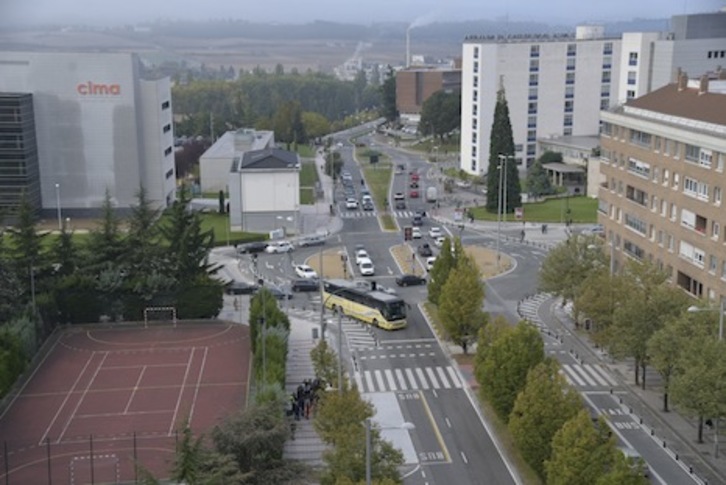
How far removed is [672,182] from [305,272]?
24.3 m

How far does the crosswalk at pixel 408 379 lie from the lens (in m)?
38.2

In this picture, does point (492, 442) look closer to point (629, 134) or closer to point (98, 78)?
point (629, 134)

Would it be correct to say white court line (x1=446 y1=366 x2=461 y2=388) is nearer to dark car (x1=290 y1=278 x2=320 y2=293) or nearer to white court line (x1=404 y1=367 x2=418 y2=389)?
white court line (x1=404 y1=367 x2=418 y2=389)

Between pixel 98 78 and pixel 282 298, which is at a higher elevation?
pixel 98 78

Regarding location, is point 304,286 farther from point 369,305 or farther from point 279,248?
point 279,248

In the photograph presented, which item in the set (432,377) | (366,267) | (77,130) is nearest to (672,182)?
(432,377)

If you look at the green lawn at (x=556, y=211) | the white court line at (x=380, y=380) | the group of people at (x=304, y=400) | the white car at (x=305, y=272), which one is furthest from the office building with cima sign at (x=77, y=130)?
the group of people at (x=304, y=400)

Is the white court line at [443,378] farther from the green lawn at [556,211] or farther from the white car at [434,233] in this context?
the green lawn at [556,211]

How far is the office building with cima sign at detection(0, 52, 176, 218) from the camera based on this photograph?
72938 millimetres

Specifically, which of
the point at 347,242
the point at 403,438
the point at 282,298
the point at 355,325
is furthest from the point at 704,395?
the point at 347,242

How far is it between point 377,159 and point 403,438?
3318 inches

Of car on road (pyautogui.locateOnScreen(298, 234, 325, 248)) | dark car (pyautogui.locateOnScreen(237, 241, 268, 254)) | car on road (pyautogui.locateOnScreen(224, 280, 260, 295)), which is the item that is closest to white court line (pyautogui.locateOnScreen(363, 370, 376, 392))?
car on road (pyautogui.locateOnScreen(224, 280, 260, 295))

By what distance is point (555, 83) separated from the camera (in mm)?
100562

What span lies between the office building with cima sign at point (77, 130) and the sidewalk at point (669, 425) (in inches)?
1902
